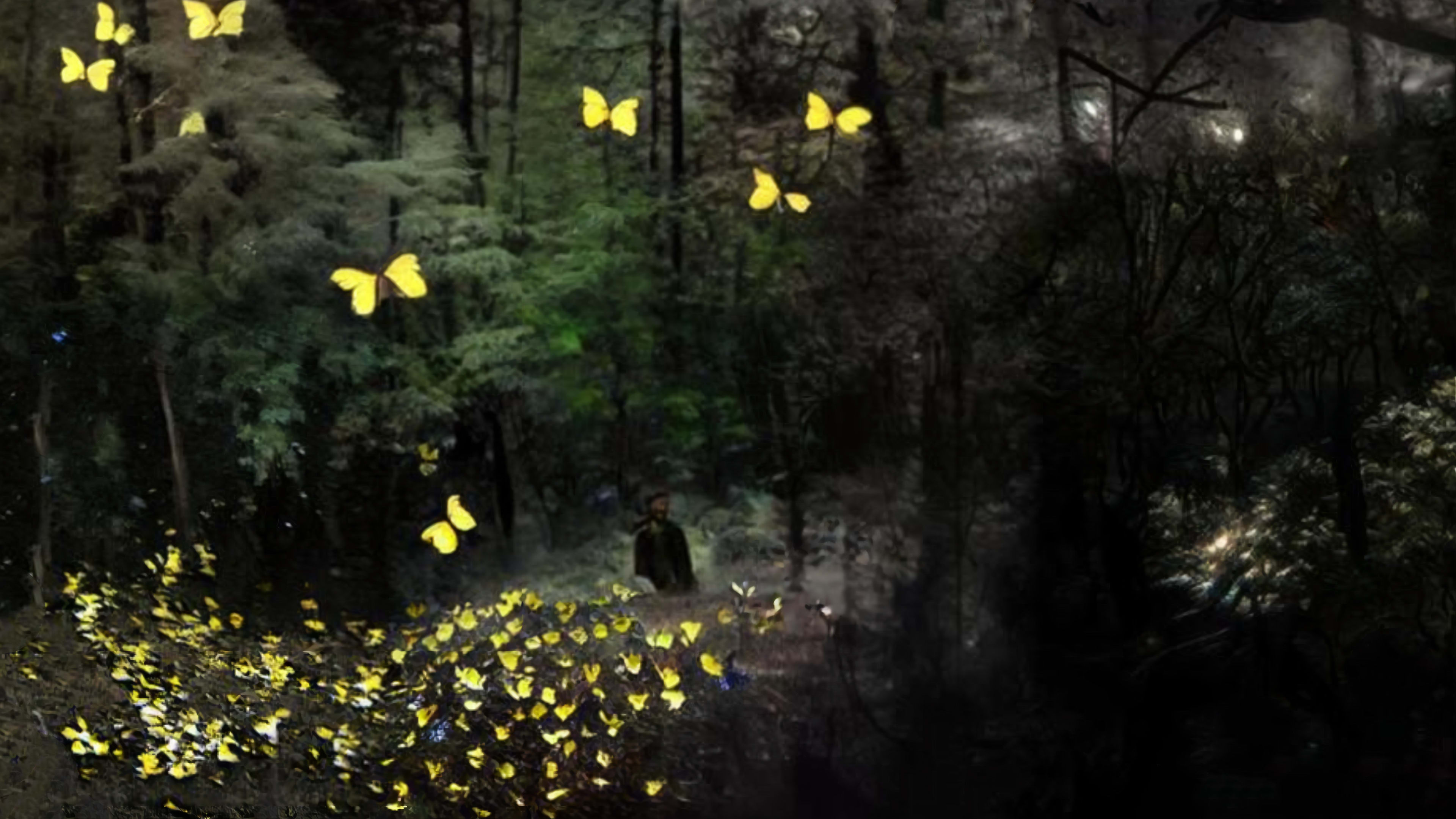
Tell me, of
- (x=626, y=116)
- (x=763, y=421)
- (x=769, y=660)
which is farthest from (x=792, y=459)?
(x=626, y=116)

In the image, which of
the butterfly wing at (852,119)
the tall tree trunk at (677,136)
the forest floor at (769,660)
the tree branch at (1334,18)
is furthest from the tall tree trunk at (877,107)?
the tree branch at (1334,18)

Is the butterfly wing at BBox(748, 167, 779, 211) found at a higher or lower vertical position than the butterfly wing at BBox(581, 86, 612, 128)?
lower

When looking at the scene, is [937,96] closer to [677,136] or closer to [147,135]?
[677,136]

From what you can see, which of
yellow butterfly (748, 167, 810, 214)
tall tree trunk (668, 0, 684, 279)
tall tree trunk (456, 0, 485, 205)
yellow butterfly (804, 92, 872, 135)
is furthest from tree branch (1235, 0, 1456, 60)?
tall tree trunk (456, 0, 485, 205)

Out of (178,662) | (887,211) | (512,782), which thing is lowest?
(512,782)

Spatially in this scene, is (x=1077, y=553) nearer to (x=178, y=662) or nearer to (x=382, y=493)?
(x=382, y=493)

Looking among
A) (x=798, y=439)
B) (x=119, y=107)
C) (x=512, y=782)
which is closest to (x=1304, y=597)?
(x=798, y=439)

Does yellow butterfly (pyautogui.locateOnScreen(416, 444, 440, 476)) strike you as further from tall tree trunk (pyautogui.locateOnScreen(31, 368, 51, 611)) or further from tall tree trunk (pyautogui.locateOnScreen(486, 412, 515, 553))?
tall tree trunk (pyautogui.locateOnScreen(31, 368, 51, 611))
